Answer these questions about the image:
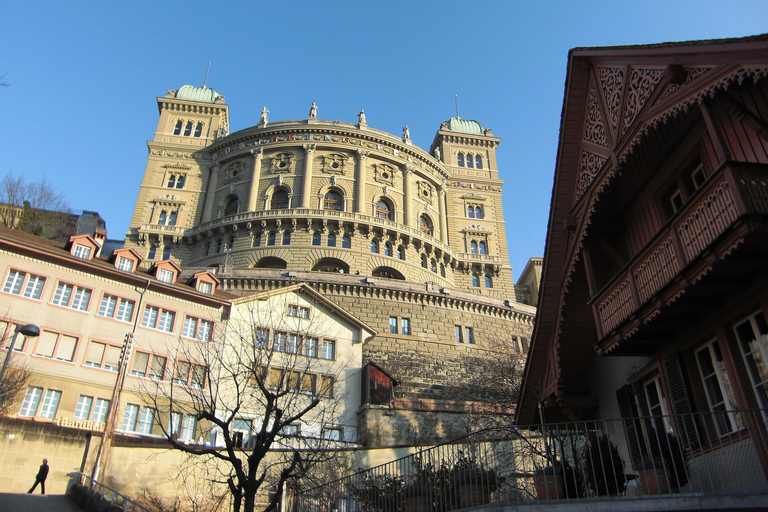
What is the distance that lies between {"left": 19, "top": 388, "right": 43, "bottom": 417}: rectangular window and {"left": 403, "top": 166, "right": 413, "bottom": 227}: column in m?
41.2

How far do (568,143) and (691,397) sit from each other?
6305 millimetres

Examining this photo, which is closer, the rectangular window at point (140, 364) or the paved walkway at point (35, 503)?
the paved walkway at point (35, 503)

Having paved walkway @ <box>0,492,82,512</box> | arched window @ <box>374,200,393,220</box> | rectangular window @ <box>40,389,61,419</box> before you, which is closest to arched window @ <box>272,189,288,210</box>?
arched window @ <box>374,200,393,220</box>

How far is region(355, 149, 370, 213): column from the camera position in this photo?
61678 millimetres

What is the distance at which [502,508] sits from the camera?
8.77m

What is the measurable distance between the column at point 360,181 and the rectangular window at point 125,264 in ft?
98.9

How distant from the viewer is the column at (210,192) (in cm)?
6393

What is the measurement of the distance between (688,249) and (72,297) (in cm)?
2959

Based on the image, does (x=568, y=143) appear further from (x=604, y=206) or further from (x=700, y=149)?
(x=700, y=149)

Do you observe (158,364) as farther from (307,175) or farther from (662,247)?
(307,175)

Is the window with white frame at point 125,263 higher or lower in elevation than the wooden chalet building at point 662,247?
higher

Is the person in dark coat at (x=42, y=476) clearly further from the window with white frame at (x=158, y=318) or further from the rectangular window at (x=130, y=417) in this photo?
the window with white frame at (x=158, y=318)

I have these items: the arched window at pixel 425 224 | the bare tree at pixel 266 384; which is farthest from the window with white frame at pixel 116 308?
the arched window at pixel 425 224

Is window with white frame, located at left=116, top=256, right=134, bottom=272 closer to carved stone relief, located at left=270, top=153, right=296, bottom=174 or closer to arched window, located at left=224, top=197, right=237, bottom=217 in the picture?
arched window, located at left=224, top=197, right=237, bottom=217
